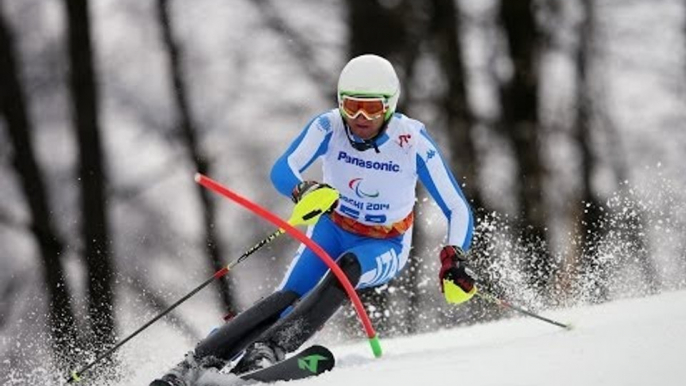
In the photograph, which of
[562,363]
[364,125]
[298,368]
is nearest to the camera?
[562,363]

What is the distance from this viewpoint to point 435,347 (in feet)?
18.0

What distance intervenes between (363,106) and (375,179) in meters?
0.44

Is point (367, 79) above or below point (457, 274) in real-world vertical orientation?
above

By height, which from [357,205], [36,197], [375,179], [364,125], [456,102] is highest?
[364,125]

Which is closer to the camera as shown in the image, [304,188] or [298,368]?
[298,368]

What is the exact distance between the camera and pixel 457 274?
4.81 meters

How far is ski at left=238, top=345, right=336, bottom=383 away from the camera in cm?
416

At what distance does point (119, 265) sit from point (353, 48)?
13.4 ft

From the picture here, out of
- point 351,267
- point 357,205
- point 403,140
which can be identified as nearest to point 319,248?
point 351,267

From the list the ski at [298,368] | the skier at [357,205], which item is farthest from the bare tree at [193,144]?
the ski at [298,368]

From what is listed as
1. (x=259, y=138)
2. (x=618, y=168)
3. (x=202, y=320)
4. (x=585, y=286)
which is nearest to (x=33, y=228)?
(x=202, y=320)

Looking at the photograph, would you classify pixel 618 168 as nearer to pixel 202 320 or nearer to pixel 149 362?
pixel 202 320

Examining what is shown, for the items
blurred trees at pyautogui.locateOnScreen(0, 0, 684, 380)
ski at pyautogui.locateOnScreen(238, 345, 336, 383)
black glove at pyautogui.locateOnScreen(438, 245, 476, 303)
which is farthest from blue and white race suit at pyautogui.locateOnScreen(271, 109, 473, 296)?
blurred trees at pyautogui.locateOnScreen(0, 0, 684, 380)

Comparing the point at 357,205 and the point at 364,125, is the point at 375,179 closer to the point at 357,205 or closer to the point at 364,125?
the point at 357,205
